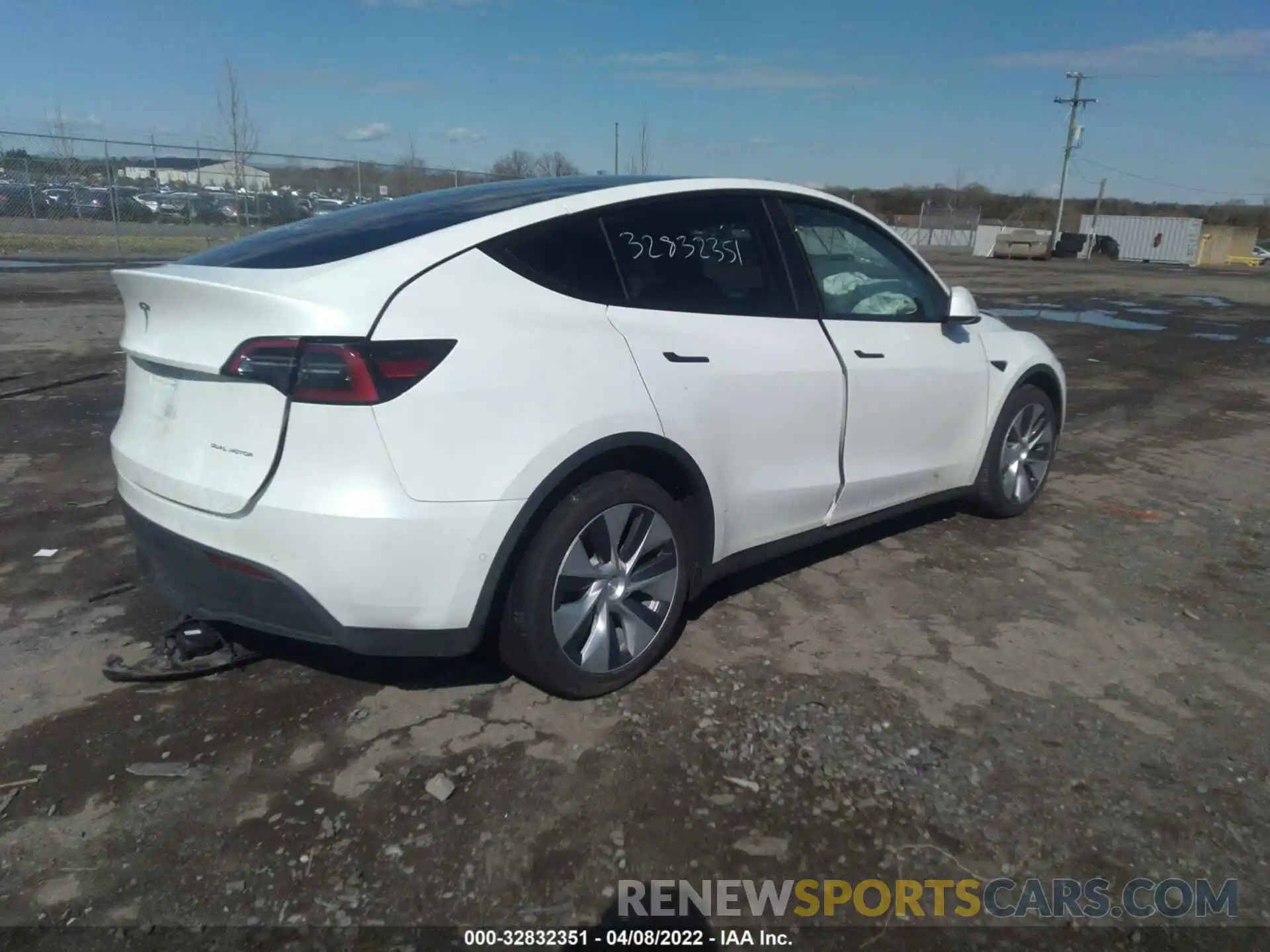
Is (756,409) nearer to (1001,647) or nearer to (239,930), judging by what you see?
(1001,647)

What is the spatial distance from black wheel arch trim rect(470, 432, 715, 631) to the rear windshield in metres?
0.84

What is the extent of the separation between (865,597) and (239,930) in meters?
2.78

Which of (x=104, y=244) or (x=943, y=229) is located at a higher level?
(x=943, y=229)

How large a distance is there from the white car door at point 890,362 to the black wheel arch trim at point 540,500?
43.6 inches

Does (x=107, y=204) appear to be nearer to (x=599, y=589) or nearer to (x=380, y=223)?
(x=380, y=223)

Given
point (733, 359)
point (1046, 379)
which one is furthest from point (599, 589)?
point (1046, 379)

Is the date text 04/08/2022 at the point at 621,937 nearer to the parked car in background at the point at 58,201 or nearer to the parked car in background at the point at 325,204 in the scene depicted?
the parked car in background at the point at 58,201

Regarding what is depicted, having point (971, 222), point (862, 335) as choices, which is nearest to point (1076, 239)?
point (971, 222)

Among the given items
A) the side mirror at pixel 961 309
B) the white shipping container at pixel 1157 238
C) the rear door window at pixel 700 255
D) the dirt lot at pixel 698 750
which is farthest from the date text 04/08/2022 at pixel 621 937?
the white shipping container at pixel 1157 238

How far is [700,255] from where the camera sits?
11.2 ft

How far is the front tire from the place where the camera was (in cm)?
486

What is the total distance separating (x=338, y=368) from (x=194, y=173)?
23.9 m

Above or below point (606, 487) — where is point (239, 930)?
below

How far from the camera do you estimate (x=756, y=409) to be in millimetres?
3434
